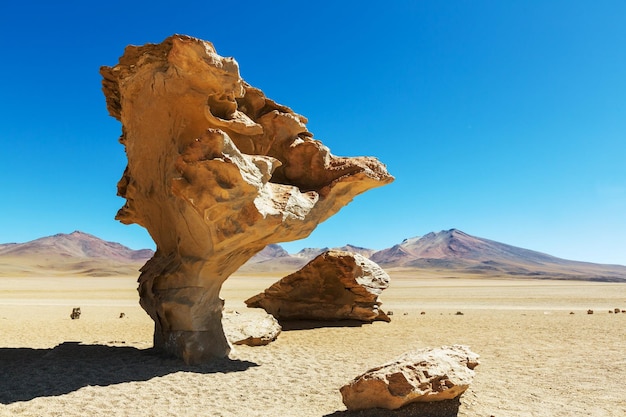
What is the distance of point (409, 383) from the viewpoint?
6691 mm

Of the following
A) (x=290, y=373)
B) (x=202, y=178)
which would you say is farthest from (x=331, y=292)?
(x=202, y=178)

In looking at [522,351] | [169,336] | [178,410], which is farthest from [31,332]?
[522,351]

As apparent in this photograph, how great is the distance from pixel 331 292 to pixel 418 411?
12922 millimetres

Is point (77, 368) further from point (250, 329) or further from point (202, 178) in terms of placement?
point (250, 329)

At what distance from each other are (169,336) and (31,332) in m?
8.61

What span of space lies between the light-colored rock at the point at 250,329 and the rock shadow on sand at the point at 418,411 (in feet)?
22.3

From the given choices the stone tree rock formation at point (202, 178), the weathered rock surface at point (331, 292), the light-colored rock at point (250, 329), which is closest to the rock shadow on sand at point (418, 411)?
the stone tree rock formation at point (202, 178)

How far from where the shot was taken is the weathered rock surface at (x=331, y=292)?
62.4 ft

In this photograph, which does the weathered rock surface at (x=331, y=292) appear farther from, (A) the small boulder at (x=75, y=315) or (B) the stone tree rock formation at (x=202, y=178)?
(A) the small boulder at (x=75, y=315)

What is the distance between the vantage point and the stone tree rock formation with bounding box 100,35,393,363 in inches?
383

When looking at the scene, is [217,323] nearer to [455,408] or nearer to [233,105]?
[233,105]

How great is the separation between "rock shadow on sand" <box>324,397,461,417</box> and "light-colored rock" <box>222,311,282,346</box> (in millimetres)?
6806

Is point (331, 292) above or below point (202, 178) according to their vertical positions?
below

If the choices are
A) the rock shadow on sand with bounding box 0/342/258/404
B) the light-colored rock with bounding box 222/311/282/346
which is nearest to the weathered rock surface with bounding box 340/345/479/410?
the rock shadow on sand with bounding box 0/342/258/404
